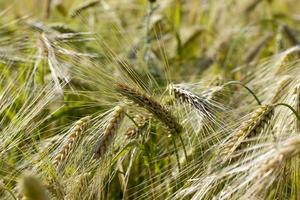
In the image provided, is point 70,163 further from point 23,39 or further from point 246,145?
point 23,39

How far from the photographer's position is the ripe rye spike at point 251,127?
1.73 meters

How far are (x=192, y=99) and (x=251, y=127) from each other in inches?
9.4

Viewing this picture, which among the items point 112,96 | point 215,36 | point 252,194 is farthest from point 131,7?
point 252,194

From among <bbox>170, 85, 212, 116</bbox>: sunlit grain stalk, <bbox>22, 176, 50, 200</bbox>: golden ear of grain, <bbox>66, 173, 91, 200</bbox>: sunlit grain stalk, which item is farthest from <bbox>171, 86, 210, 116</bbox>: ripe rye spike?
<bbox>22, 176, 50, 200</bbox>: golden ear of grain

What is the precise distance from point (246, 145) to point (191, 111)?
316mm

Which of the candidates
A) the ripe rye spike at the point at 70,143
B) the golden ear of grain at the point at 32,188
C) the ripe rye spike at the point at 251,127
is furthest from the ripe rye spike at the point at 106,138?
the golden ear of grain at the point at 32,188

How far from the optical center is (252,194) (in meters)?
1.58

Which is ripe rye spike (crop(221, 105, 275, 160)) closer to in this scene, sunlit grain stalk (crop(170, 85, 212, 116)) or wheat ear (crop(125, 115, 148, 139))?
Result: sunlit grain stalk (crop(170, 85, 212, 116))

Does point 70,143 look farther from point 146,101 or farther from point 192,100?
point 192,100

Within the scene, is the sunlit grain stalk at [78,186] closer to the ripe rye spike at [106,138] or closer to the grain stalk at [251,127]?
the ripe rye spike at [106,138]

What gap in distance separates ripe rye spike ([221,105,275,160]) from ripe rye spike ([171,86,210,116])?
0.17 m

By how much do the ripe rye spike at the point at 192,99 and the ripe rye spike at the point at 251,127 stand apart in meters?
0.17

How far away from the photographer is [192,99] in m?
1.92

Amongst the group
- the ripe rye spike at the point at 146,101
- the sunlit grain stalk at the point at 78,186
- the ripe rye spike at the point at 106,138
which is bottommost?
the sunlit grain stalk at the point at 78,186
